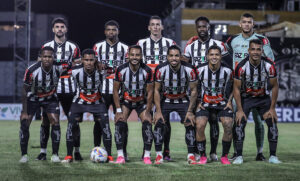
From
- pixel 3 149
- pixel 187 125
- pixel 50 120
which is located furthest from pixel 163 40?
pixel 3 149

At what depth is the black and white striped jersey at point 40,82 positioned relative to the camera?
6953mm

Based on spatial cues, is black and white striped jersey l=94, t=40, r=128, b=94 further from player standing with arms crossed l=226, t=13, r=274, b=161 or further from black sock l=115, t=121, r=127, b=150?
player standing with arms crossed l=226, t=13, r=274, b=161

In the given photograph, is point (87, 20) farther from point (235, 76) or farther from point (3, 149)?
point (235, 76)

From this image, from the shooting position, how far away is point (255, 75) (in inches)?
269

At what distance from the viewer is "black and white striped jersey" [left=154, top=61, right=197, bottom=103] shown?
689cm

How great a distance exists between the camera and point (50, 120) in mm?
7020

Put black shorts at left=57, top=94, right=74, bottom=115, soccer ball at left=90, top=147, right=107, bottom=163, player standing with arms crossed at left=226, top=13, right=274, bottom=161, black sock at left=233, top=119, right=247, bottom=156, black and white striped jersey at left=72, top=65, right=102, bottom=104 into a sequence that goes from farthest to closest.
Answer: black shorts at left=57, top=94, right=74, bottom=115
player standing with arms crossed at left=226, top=13, right=274, bottom=161
black and white striped jersey at left=72, top=65, right=102, bottom=104
black sock at left=233, top=119, right=247, bottom=156
soccer ball at left=90, top=147, right=107, bottom=163

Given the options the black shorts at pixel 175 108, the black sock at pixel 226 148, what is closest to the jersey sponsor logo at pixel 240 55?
the black shorts at pixel 175 108

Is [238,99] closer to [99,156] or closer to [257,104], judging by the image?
[257,104]

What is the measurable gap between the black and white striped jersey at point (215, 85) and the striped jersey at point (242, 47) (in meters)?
0.70

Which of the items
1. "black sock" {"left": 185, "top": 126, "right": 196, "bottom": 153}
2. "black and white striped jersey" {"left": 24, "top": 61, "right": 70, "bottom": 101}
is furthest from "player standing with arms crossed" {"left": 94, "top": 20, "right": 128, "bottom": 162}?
"black sock" {"left": 185, "top": 126, "right": 196, "bottom": 153}

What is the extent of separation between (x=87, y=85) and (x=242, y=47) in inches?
109

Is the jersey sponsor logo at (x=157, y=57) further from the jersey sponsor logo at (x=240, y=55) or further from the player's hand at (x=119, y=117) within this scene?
the player's hand at (x=119, y=117)

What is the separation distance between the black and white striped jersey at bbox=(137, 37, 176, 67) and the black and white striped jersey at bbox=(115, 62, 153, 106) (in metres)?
0.81
